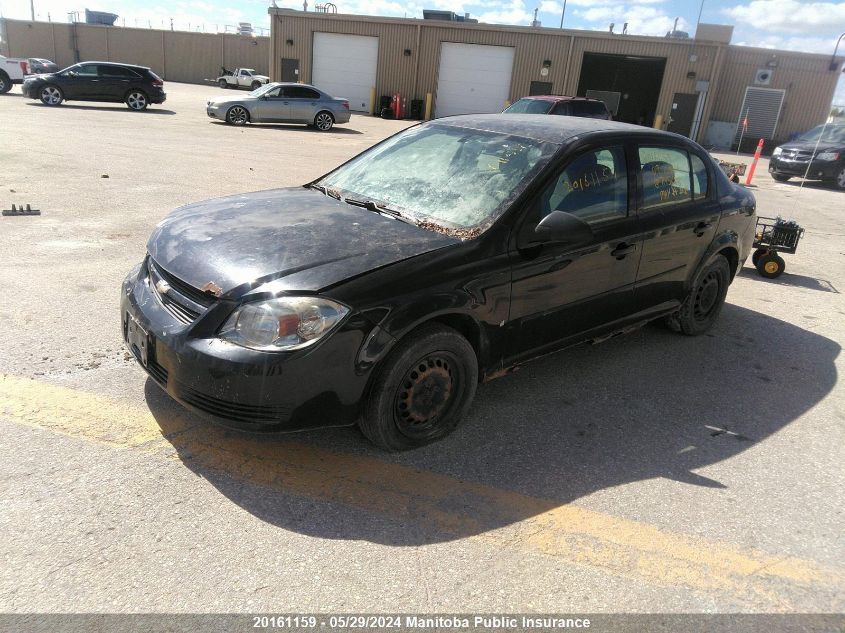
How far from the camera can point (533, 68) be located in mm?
29531

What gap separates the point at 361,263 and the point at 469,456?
1.17 m

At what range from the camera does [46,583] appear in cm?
228

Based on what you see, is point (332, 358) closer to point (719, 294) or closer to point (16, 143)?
point (719, 294)

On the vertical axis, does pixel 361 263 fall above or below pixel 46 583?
above

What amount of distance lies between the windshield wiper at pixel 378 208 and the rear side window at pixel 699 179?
248 centimetres

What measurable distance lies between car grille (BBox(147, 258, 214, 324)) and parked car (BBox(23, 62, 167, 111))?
68.4 ft

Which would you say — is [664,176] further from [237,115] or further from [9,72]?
[9,72]

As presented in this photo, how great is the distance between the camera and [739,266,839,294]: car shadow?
279 inches

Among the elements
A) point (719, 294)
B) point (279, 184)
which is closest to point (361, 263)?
point (719, 294)

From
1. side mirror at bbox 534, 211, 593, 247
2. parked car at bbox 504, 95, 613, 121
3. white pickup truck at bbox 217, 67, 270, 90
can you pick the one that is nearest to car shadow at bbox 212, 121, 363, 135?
parked car at bbox 504, 95, 613, 121

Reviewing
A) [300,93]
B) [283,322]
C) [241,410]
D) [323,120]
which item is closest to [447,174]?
[283,322]

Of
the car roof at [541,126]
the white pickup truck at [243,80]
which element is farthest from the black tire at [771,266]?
the white pickup truck at [243,80]

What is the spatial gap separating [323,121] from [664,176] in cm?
1808

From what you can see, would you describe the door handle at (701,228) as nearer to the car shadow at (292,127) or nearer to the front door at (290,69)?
the car shadow at (292,127)
